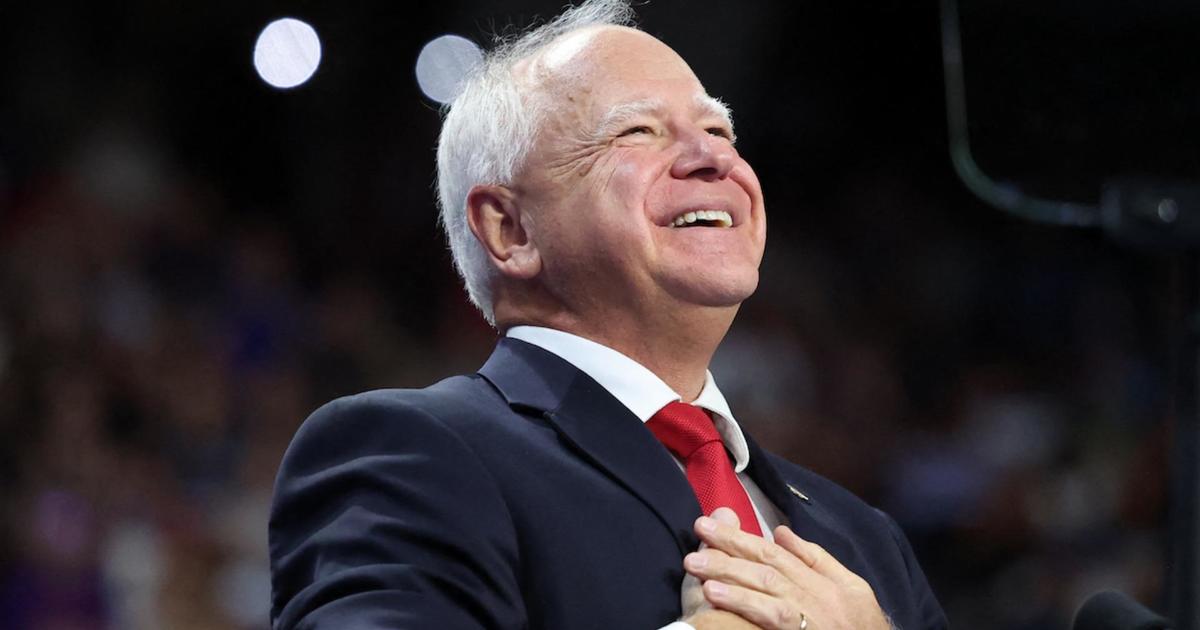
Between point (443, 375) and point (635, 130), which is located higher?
point (635, 130)

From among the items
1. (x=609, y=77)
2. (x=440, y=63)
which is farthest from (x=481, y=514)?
(x=440, y=63)

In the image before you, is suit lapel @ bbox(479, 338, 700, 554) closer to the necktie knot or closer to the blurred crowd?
the necktie knot

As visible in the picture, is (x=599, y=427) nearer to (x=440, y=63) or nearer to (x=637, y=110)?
(x=637, y=110)

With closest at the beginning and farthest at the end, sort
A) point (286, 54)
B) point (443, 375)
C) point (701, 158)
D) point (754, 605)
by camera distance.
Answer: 1. point (754, 605)
2. point (701, 158)
3. point (443, 375)
4. point (286, 54)

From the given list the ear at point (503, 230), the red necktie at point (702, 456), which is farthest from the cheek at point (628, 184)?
the red necktie at point (702, 456)

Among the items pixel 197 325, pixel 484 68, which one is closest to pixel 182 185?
pixel 197 325

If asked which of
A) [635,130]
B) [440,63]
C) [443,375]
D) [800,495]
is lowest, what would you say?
[443,375]

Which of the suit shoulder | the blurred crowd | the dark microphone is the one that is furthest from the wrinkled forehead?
the blurred crowd

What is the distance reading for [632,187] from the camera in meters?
1.54

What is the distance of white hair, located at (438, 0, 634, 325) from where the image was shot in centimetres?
161

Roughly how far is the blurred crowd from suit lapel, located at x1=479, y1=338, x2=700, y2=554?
1820mm

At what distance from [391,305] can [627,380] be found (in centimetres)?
246

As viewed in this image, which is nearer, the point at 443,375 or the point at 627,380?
the point at 627,380

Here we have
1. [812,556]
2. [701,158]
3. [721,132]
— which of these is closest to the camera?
[812,556]
